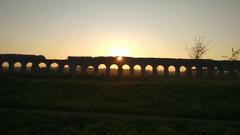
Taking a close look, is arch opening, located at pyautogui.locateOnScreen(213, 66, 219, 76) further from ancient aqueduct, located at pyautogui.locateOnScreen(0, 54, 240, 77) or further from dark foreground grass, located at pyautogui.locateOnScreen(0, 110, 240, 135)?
dark foreground grass, located at pyautogui.locateOnScreen(0, 110, 240, 135)

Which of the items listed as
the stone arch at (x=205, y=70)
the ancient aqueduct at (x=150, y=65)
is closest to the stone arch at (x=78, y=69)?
the ancient aqueduct at (x=150, y=65)

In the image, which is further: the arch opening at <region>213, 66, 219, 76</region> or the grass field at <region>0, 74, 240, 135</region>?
the arch opening at <region>213, 66, 219, 76</region>

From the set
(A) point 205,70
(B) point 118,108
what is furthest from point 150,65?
(B) point 118,108

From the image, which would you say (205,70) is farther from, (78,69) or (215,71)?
(78,69)

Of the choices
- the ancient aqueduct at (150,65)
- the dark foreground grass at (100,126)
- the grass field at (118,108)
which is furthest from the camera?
the ancient aqueduct at (150,65)

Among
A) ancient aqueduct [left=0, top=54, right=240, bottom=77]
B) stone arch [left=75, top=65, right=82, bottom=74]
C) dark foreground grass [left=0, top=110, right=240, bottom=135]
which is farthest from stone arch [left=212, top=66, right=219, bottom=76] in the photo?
dark foreground grass [left=0, top=110, right=240, bottom=135]

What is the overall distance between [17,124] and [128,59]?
25.3 meters

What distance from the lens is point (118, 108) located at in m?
16.1

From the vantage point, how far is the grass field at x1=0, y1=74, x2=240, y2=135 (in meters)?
13.3

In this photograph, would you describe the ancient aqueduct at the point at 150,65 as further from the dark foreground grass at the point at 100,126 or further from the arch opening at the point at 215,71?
Result: the dark foreground grass at the point at 100,126

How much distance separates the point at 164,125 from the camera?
525 inches

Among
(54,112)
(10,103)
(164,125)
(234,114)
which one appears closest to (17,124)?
(54,112)

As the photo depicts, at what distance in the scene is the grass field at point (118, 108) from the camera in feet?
43.7

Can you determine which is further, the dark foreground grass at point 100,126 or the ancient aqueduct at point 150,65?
the ancient aqueduct at point 150,65
